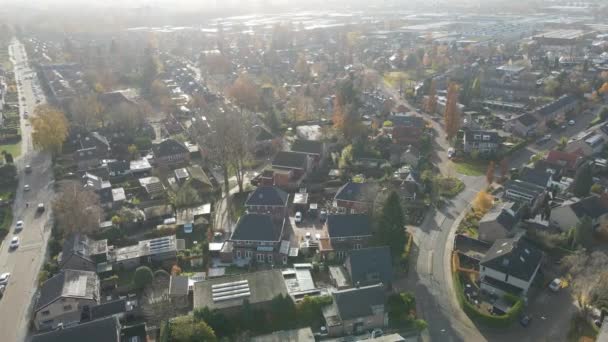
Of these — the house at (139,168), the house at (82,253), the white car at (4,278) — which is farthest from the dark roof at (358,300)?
the house at (139,168)

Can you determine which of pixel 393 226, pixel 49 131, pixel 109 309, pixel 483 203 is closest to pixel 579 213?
pixel 483 203

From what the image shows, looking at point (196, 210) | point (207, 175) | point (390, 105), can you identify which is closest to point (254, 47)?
point (390, 105)

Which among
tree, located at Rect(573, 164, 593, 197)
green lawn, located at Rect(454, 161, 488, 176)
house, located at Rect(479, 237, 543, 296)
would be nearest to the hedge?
house, located at Rect(479, 237, 543, 296)

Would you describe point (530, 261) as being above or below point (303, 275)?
above

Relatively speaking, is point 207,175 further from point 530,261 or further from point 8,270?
point 530,261

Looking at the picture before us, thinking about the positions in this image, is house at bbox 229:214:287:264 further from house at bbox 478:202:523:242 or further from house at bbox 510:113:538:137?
house at bbox 510:113:538:137

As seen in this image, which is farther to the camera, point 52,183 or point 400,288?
point 52,183
